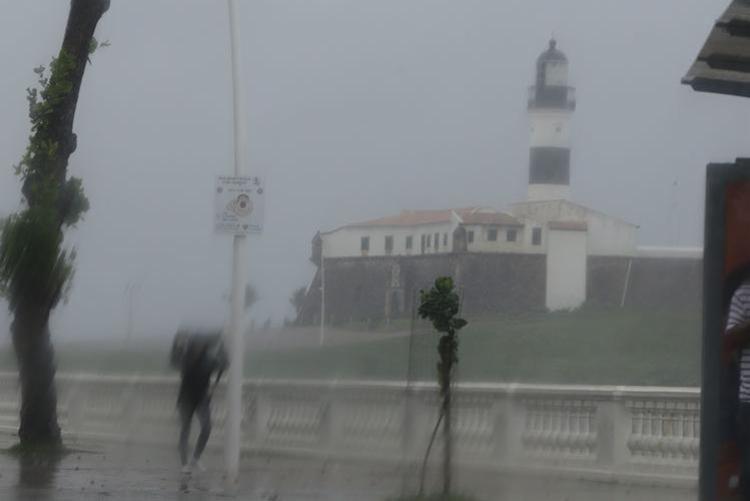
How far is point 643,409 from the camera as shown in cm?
1656

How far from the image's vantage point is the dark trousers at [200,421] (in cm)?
1620

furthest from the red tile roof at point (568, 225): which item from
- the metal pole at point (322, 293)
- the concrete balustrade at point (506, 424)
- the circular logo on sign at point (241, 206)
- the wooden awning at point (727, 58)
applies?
the wooden awning at point (727, 58)

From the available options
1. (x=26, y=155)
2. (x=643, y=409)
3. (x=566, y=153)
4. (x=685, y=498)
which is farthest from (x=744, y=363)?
(x=566, y=153)

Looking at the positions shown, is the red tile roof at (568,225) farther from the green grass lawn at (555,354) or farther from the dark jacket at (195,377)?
the dark jacket at (195,377)

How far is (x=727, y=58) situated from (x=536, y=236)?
1967 cm

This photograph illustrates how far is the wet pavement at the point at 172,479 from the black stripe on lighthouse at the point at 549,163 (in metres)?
30.0

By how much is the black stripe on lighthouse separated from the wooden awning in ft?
125

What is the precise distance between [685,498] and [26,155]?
8.28m

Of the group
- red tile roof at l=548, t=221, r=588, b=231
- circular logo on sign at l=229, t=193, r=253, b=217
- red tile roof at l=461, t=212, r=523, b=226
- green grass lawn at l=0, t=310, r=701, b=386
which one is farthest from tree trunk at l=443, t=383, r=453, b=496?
red tile roof at l=548, t=221, r=588, b=231

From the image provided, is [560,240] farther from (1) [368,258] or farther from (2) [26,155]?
(2) [26,155]

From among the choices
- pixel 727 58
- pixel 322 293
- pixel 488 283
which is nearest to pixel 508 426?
pixel 322 293

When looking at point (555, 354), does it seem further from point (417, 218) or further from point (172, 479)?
point (172, 479)

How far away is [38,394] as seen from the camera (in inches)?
716

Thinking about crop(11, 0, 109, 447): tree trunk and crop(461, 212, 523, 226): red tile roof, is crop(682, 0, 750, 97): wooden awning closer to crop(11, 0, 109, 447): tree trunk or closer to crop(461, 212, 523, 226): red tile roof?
crop(11, 0, 109, 447): tree trunk
